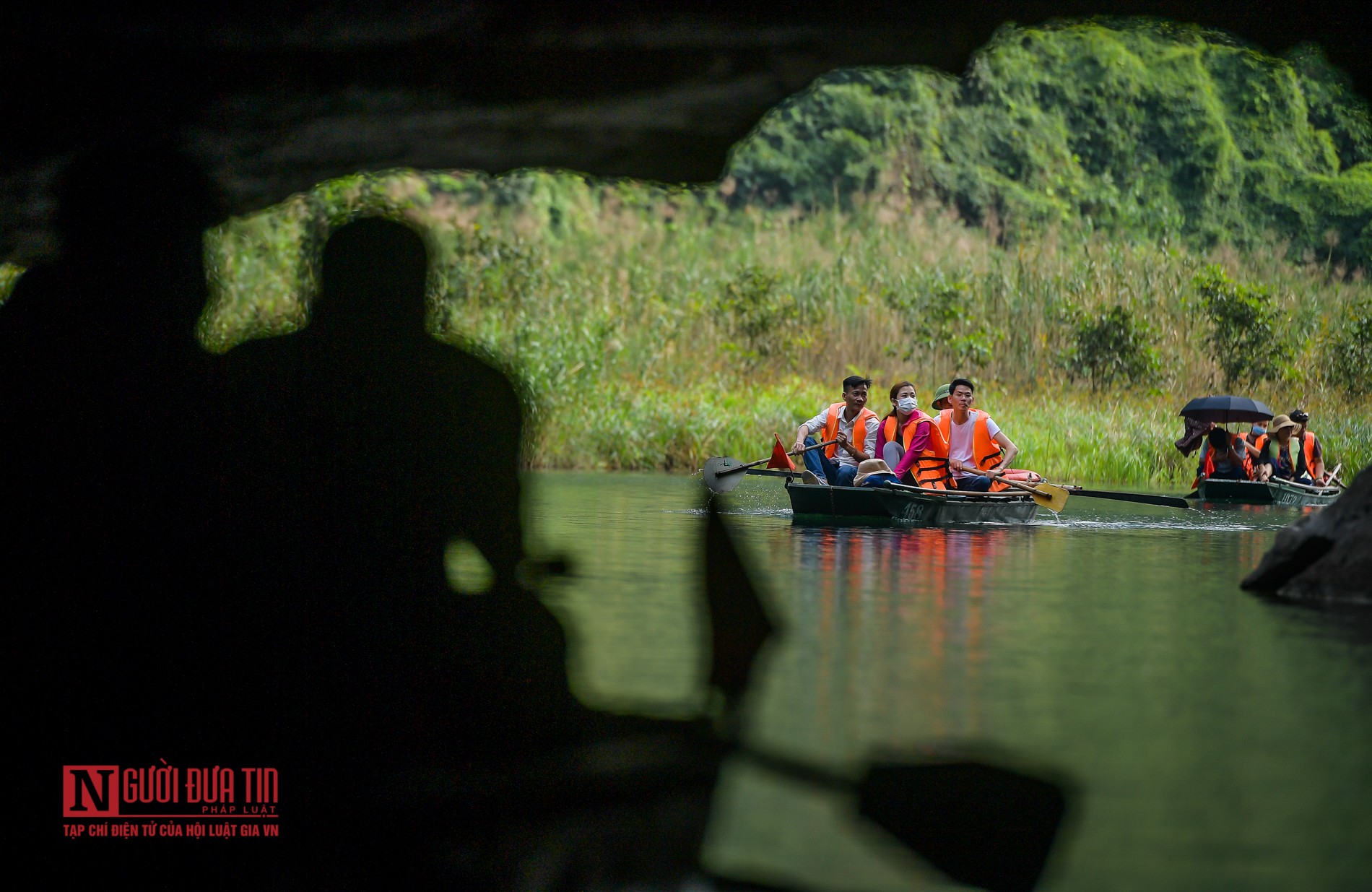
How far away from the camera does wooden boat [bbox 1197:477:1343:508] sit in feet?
66.3

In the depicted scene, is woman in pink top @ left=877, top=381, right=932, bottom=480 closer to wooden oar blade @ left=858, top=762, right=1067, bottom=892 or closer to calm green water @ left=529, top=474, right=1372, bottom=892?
calm green water @ left=529, top=474, right=1372, bottom=892

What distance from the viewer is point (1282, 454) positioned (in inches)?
828

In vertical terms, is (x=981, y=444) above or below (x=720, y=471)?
above

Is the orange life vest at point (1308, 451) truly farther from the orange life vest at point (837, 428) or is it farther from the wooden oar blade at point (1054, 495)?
the orange life vest at point (837, 428)

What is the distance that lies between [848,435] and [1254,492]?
19.0ft

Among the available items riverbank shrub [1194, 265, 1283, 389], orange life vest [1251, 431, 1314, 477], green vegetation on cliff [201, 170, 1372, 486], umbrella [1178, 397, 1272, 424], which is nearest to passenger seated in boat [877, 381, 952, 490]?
orange life vest [1251, 431, 1314, 477]

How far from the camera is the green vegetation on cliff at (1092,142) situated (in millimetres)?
44125

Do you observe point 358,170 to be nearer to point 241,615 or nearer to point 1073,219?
point 241,615

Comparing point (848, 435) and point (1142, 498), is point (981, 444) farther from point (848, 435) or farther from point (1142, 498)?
point (1142, 498)

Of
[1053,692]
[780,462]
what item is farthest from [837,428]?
[1053,692]

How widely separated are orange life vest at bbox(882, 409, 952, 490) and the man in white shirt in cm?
19

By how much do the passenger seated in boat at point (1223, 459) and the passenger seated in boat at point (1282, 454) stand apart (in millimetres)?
250

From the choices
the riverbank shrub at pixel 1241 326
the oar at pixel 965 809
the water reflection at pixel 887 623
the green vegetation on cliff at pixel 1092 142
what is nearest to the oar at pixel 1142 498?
the water reflection at pixel 887 623

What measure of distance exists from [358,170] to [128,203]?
3.54 metres
